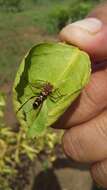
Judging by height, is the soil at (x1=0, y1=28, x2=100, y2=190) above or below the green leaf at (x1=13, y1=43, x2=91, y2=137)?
below

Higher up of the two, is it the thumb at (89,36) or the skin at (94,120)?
the thumb at (89,36)

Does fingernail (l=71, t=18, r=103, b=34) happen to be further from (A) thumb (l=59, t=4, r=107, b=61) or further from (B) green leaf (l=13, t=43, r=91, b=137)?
(B) green leaf (l=13, t=43, r=91, b=137)

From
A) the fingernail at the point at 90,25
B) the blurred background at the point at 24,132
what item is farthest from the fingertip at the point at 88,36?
the blurred background at the point at 24,132

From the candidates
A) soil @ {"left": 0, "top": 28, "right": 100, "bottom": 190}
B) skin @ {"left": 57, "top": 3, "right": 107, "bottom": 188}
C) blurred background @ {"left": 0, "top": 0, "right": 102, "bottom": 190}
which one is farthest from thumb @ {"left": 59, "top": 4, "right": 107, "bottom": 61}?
soil @ {"left": 0, "top": 28, "right": 100, "bottom": 190}

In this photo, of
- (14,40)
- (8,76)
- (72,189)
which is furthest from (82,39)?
(14,40)

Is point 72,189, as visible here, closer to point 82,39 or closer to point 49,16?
point 82,39

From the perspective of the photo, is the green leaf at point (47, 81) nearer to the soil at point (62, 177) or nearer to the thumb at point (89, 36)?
the thumb at point (89, 36)

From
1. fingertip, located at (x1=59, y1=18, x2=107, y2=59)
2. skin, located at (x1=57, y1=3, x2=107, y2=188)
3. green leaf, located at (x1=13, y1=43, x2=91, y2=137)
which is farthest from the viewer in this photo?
skin, located at (x1=57, y1=3, x2=107, y2=188)
